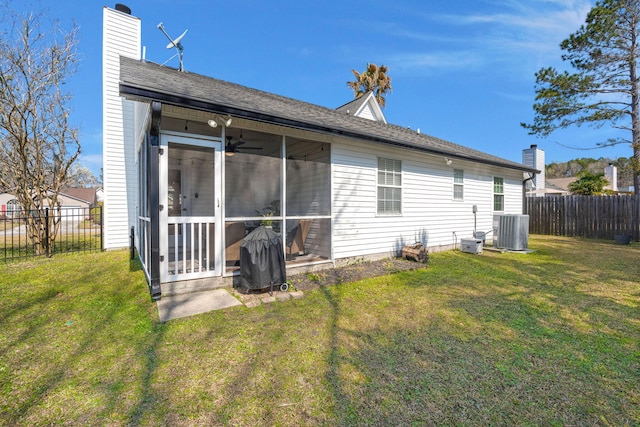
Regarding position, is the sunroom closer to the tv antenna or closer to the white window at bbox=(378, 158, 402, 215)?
the white window at bbox=(378, 158, 402, 215)

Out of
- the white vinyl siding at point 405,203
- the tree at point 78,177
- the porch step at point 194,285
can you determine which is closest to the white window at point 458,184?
the white vinyl siding at point 405,203

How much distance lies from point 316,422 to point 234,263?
12.2ft

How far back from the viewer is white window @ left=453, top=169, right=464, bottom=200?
28.6 feet

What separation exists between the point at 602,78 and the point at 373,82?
10.2m

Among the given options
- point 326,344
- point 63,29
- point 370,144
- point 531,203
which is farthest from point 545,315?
point 63,29

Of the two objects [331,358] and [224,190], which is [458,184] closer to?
[224,190]

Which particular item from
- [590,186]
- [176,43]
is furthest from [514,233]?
[590,186]

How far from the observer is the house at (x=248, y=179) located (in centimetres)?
415

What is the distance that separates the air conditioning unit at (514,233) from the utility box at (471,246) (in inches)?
46.9

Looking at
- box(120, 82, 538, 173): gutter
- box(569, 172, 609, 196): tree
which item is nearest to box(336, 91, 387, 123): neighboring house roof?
box(120, 82, 538, 173): gutter

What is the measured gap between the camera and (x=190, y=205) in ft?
22.6

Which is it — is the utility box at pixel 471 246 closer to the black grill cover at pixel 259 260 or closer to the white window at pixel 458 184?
the white window at pixel 458 184

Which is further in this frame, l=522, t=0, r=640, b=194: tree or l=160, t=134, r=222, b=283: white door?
l=522, t=0, r=640, b=194: tree

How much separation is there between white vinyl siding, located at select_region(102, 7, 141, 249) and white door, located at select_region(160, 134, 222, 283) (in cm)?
226
